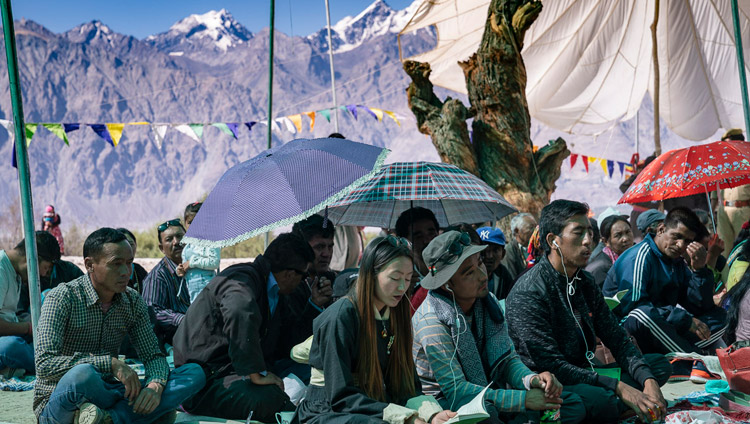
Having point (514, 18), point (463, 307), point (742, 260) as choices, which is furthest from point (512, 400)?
point (514, 18)

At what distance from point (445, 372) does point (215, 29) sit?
4026 inches

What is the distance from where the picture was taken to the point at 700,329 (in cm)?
562

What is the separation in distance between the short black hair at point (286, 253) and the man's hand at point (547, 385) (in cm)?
154

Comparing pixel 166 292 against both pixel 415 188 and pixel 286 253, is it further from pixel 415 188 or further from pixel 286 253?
pixel 415 188

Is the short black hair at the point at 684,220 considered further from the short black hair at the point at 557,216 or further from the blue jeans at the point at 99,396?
the blue jeans at the point at 99,396

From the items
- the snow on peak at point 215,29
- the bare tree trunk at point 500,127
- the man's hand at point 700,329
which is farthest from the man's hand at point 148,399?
the snow on peak at point 215,29

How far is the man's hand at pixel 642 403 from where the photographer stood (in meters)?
4.00

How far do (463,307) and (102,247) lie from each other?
201cm

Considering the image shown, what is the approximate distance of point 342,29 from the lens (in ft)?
332

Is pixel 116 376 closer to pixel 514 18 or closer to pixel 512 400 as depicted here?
pixel 512 400

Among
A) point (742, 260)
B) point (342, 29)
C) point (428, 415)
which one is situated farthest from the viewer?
point (342, 29)

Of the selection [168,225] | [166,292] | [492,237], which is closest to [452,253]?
[492,237]

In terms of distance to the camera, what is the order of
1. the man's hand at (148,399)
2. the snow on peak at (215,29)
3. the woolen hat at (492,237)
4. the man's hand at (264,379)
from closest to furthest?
the man's hand at (148,399), the man's hand at (264,379), the woolen hat at (492,237), the snow on peak at (215,29)

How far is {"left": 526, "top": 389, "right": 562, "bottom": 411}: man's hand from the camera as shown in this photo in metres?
3.80
